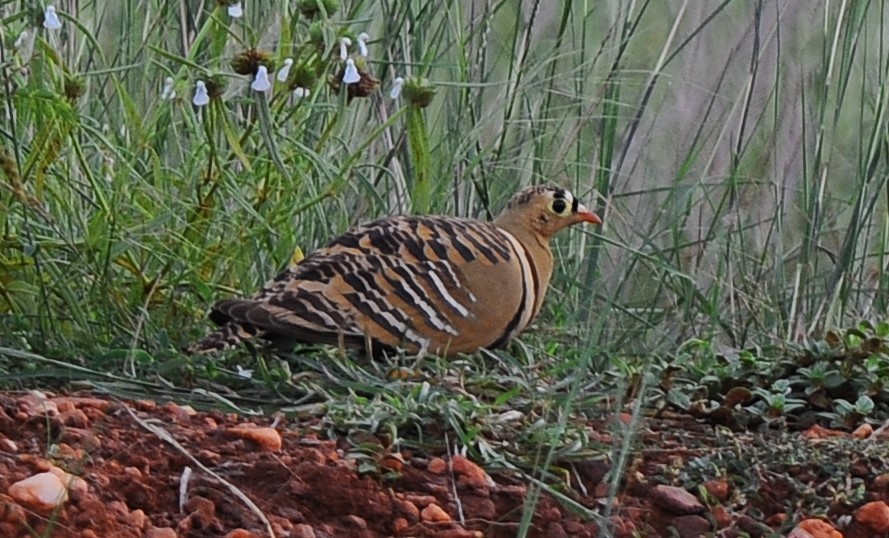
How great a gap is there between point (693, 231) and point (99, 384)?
2.06m

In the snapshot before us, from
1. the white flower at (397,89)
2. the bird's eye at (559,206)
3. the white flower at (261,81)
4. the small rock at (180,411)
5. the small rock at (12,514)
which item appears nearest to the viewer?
the small rock at (12,514)

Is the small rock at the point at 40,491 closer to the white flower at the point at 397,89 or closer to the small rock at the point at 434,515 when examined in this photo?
the small rock at the point at 434,515

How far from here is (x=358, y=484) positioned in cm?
218

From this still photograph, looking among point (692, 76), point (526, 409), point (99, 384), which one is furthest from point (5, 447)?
point (692, 76)

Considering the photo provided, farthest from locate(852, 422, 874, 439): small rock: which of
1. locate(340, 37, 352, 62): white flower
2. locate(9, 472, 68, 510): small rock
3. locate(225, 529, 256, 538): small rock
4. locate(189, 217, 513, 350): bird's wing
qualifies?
locate(9, 472, 68, 510): small rock

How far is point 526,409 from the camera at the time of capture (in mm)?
2592

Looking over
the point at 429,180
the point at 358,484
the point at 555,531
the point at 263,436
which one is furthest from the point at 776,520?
the point at 429,180

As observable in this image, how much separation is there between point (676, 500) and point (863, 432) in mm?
438

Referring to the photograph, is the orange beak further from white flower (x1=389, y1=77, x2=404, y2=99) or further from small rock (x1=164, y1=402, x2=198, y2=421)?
small rock (x1=164, y1=402, x2=198, y2=421)

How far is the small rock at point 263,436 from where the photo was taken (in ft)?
7.52

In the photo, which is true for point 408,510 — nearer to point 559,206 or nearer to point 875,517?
point 875,517

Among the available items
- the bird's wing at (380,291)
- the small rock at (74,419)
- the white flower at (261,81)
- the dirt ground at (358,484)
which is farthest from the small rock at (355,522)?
the white flower at (261,81)

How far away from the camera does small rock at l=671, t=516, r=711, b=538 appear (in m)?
2.18

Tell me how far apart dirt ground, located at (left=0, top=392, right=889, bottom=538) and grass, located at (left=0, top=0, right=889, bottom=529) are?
10 centimetres
